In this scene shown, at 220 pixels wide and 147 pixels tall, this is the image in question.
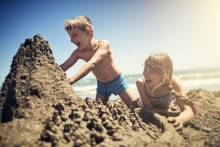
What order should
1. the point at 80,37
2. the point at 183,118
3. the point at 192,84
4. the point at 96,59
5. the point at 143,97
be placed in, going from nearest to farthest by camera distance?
the point at 183,118 → the point at 143,97 → the point at 96,59 → the point at 80,37 → the point at 192,84

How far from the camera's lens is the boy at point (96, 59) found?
455cm

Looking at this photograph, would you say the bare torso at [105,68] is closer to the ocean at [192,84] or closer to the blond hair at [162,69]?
the blond hair at [162,69]

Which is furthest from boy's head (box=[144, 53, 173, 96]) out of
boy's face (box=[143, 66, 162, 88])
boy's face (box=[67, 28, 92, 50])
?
boy's face (box=[67, 28, 92, 50])

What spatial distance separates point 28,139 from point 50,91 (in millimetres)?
848

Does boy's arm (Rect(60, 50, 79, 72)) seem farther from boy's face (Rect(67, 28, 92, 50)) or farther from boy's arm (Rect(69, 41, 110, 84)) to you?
boy's arm (Rect(69, 41, 110, 84))

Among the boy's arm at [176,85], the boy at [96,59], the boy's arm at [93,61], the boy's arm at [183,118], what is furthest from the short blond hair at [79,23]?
the boy's arm at [183,118]

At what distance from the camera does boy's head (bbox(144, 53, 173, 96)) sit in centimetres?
428

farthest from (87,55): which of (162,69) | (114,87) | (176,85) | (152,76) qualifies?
(176,85)

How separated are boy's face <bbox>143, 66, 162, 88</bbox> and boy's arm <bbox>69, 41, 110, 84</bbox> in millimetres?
770

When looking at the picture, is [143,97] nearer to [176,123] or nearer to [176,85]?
[176,85]

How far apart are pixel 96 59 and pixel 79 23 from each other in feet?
2.06

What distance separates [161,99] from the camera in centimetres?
426

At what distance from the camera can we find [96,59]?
178 inches

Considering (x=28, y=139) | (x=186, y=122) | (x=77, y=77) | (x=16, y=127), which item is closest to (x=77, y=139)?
(x=28, y=139)
